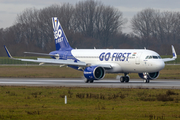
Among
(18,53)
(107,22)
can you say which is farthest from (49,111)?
(107,22)

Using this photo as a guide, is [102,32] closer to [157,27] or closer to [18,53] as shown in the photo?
[157,27]

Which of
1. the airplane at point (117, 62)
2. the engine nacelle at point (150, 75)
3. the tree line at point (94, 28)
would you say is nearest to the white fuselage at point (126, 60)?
the airplane at point (117, 62)

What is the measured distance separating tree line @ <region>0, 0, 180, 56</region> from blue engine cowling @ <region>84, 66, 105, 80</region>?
6604 cm

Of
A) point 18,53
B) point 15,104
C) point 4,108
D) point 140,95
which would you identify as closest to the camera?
point 4,108

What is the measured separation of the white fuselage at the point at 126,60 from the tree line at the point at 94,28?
205 feet

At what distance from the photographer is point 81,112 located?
1850cm

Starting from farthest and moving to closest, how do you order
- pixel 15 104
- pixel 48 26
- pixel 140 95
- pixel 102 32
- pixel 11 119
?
pixel 102 32
pixel 48 26
pixel 140 95
pixel 15 104
pixel 11 119

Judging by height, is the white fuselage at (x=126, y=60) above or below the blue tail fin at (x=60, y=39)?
below

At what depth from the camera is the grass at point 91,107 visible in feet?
56.6

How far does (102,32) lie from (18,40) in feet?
86.0

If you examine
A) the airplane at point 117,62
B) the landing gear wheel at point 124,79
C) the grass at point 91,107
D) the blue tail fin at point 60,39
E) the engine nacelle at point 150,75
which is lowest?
the grass at point 91,107

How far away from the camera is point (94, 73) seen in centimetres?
3959

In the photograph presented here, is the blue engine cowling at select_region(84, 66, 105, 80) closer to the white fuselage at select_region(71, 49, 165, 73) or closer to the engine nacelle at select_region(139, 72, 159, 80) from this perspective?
the white fuselage at select_region(71, 49, 165, 73)

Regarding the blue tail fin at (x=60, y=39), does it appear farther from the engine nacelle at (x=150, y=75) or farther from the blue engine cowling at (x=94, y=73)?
the engine nacelle at (x=150, y=75)
